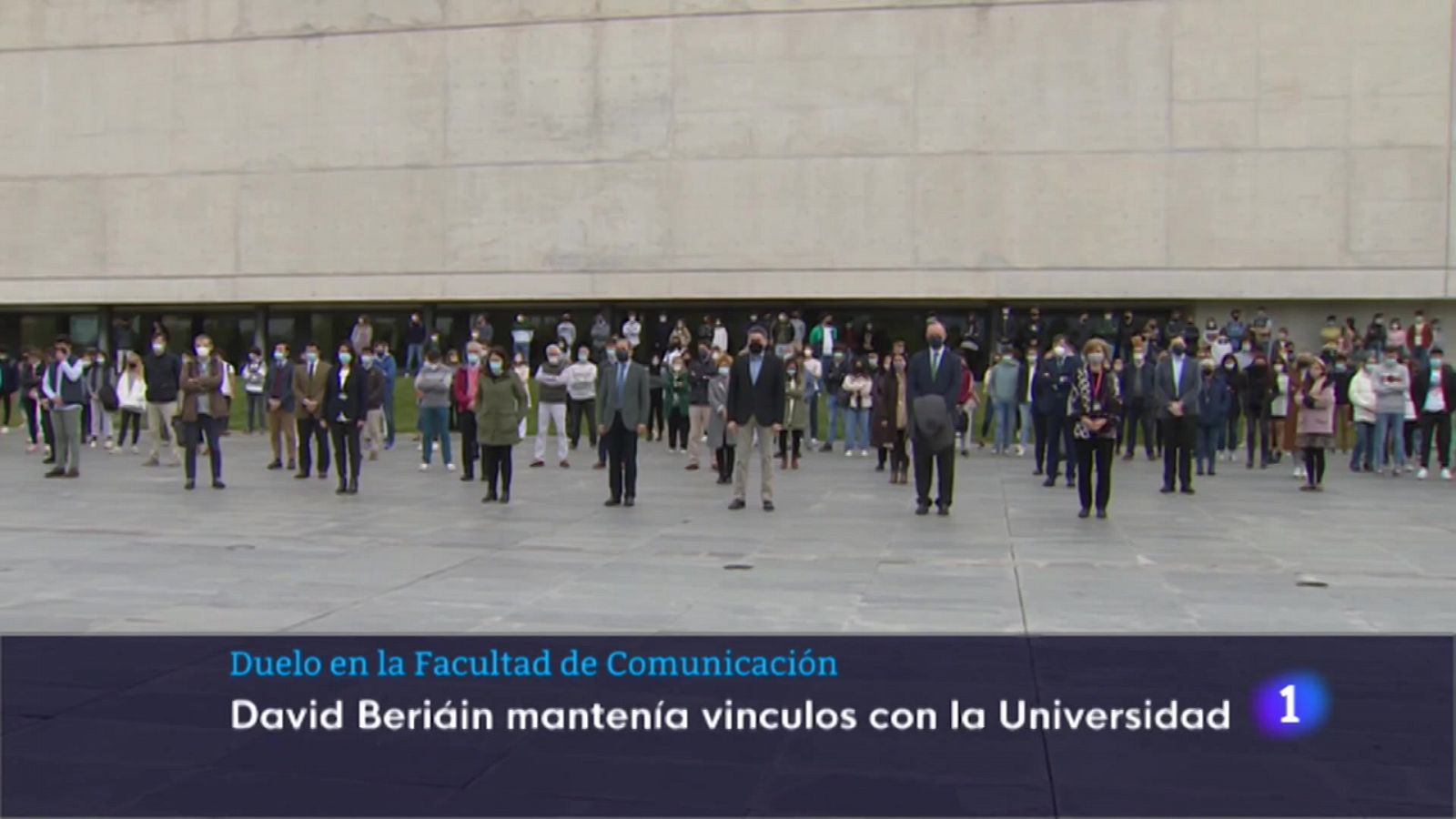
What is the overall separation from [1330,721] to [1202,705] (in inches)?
21.1

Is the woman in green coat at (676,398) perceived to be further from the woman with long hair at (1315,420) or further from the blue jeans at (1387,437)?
the blue jeans at (1387,437)

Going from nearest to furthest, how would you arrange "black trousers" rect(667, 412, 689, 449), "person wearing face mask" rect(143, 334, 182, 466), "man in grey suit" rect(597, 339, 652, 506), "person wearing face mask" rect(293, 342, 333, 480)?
1. "man in grey suit" rect(597, 339, 652, 506)
2. "person wearing face mask" rect(293, 342, 333, 480)
3. "person wearing face mask" rect(143, 334, 182, 466)
4. "black trousers" rect(667, 412, 689, 449)

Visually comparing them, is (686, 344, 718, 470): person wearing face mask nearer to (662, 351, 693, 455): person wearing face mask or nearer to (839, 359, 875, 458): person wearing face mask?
(662, 351, 693, 455): person wearing face mask

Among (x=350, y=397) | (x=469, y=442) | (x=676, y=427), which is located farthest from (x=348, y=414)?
(x=676, y=427)

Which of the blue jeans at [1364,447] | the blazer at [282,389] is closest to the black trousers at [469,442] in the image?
the blazer at [282,389]

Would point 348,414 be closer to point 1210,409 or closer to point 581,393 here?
point 581,393

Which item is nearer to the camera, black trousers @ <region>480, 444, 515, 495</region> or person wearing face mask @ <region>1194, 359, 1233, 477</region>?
black trousers @ <region>480, 444, 515, 495</region>

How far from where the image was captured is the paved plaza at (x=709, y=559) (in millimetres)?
8492

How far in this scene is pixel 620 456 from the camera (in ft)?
51.2

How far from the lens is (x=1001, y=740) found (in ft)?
18.6

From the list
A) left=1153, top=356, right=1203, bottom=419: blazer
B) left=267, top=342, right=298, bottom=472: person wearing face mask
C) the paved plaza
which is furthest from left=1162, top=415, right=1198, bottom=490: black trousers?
left=267, top=342, right=298, bottom=472: person wearing face mask

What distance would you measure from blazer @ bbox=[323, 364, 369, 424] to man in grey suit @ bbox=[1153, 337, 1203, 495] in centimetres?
1013

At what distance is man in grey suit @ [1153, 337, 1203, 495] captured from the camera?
17.1 m

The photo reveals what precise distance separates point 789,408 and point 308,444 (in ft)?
22.6
